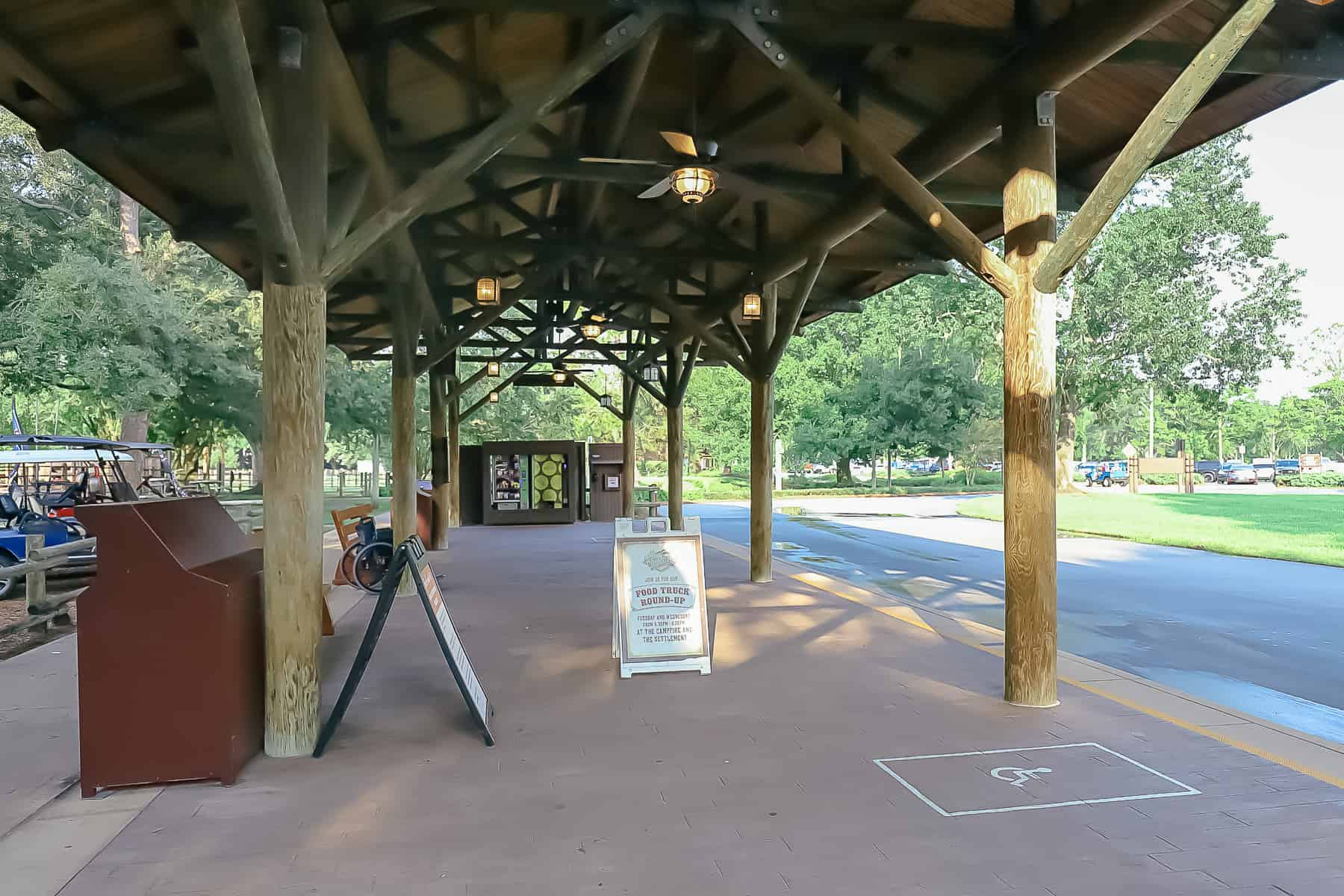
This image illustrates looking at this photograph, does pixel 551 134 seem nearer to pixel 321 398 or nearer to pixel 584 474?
pixel 321 398

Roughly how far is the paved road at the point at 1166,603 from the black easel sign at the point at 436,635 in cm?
505

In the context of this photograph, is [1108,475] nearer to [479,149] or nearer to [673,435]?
[673,435]

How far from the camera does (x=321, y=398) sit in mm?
4641

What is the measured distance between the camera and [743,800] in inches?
150

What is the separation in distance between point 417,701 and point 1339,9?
7323 millimetres

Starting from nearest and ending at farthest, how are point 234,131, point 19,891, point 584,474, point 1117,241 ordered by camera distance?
point 19,891
point 234,131
point 584,474
point 1117,241

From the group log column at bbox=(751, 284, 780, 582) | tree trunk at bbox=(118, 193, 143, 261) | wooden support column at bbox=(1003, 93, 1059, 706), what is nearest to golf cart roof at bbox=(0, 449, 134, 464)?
tree trunk at bbox=(118, 193, 143, 261)

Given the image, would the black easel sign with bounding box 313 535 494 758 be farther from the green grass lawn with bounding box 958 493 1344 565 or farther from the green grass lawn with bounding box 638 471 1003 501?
the green grass lawn with bounding box 638 471 1003 501

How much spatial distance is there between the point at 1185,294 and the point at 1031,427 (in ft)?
95.0

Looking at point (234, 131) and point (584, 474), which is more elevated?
point (234, 131)

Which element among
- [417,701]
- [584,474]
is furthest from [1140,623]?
[584,474]

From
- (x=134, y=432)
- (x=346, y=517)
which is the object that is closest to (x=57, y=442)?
(x=346, y=517)

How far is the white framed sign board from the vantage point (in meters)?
6.18

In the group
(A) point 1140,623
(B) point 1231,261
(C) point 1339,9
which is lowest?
(A) point 1140,623
